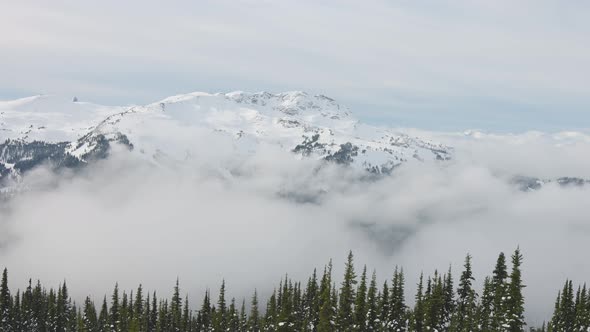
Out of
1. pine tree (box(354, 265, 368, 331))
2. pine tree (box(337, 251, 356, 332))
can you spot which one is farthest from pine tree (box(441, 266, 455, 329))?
pine tree (box(337, 251, 356, 332))

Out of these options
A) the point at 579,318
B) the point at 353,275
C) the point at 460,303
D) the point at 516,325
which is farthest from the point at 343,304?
the point at 579,318

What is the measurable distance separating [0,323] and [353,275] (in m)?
80.5

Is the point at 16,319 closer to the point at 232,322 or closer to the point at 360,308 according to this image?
the point at 232,322

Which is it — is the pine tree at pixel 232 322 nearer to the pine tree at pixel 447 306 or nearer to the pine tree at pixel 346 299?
the pine tree at pixel 447 306

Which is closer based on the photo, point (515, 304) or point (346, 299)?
point (515, 304)

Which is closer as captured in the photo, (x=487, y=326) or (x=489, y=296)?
(x=487, y=326)

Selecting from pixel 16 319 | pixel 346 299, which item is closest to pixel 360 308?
pixel 346 299

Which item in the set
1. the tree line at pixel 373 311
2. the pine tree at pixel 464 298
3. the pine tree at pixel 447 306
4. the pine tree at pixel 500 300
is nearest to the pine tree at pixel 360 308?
the tree line at pixel 373 311

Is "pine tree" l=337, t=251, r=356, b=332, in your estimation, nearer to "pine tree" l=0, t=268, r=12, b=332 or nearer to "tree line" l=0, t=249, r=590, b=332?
"tree line" l=0, t=249, r=590, b=332

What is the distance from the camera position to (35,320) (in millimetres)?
132250

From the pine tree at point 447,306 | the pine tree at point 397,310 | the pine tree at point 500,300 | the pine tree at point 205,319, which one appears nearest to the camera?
the pine tree at point 500,300

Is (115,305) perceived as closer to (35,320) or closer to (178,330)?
(178,330)

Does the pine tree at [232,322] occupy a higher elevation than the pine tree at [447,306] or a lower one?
lower

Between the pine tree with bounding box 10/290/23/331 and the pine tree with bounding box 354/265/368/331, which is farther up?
the pine tree with bounding box 354/265/368/331
